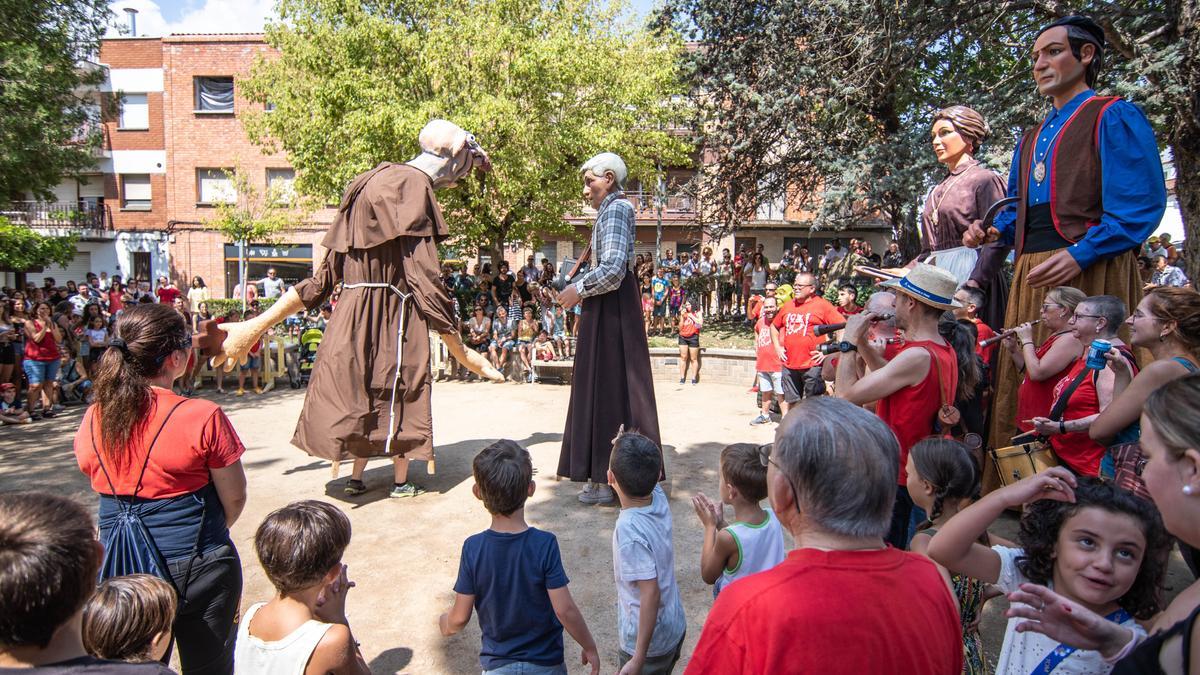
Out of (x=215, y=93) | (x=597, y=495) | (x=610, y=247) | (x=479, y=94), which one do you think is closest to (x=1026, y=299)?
(x=610, y=247)

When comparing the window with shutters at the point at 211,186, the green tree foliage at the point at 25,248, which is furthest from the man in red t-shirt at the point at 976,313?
the window with shutters at the point at 211,186

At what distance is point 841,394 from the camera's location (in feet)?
10.3

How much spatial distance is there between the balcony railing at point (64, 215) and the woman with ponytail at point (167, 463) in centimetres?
3294

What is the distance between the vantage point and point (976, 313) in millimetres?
4574

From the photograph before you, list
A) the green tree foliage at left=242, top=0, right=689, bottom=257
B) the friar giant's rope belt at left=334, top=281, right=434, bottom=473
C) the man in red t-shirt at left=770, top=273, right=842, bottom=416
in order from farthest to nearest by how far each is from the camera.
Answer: the green tree foliage at left=242, top=0, right=689, bottom=257
the man in red t-shirt at left=770, top=273, right=842, bottom=416
the friar giant's rope belt at left=334, top=281, right=434, bottom=473

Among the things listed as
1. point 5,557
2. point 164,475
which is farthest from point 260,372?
point 5,557

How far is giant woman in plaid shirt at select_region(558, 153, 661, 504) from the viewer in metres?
4.84

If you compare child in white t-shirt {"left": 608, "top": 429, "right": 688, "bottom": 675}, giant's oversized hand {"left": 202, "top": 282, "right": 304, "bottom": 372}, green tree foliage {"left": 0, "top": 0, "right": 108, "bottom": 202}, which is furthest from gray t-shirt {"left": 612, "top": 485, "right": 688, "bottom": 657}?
green tree foliage {"left": 0, "top": 0, "right": 108, "bottom": 202}

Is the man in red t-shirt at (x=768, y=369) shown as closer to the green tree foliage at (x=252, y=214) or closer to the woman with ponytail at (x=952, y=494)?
the woman with ponytail at (x=952, y=494)

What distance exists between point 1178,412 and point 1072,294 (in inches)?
83.5

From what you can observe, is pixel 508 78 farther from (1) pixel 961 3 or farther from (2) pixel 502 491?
(2) pixel 502 491

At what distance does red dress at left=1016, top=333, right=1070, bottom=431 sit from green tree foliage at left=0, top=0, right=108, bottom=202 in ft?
42.2

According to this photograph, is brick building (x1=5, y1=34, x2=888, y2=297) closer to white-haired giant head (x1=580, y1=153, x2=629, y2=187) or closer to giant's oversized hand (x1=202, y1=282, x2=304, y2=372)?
white-haired giant head (x1=580, y1=153, x2=629, y2=187)

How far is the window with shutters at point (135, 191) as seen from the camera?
3017 centimetres
